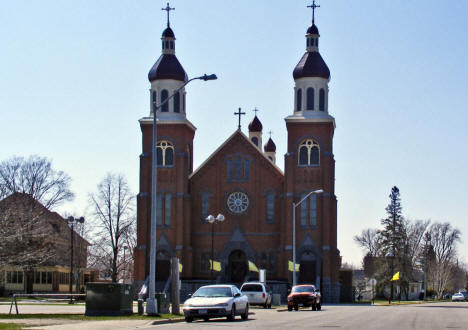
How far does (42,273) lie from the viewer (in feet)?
282

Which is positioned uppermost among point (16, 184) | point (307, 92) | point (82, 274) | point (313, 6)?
point (313, 6)

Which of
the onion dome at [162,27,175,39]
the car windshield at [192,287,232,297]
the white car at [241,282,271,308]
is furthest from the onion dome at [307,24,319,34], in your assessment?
the car windshield at [192,287,232,297]

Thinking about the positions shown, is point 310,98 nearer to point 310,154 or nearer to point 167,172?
point 310,154

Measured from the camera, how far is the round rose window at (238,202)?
7075 centimetres

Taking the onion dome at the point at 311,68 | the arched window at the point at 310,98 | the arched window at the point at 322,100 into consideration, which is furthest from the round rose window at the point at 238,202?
the onion dome at the point at 311,68

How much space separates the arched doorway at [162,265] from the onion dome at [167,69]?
46.9ft

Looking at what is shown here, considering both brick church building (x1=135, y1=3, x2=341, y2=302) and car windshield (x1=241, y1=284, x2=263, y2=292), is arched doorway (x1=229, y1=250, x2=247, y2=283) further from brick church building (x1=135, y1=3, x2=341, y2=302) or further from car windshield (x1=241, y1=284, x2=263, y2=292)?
car windshield (x1=241, y1=284, x2=263, y2=292)

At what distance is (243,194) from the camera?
233 ft

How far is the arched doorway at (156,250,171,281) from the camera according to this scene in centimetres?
6900

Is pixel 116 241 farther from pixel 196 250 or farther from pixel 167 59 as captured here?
pixel 167 59

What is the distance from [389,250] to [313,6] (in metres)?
40.9

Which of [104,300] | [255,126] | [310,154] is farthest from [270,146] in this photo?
[104,300]

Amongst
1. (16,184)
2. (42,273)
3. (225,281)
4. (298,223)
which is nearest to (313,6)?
(298,223)

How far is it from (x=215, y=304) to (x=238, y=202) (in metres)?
41.0
